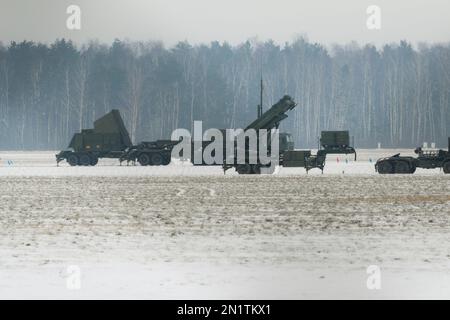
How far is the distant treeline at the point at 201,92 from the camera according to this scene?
282ft

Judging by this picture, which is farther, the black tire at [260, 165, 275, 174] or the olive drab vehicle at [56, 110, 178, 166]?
the olive drab vehicle at [56, 110, 178, 166]

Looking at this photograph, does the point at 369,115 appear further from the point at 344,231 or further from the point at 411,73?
the point at 344,231

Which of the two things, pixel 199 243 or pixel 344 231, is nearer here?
pixel 199 243

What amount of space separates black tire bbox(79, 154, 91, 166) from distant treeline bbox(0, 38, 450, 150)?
33989 mm

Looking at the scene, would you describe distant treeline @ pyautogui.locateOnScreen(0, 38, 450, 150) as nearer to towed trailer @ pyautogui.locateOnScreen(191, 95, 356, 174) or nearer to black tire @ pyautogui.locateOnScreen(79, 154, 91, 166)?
black tire @ pyautogui.locateOnScreen(79, 154, 91, 166)

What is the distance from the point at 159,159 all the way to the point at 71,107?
4385 centimetres

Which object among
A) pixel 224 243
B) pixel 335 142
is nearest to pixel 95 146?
pixel 335 142

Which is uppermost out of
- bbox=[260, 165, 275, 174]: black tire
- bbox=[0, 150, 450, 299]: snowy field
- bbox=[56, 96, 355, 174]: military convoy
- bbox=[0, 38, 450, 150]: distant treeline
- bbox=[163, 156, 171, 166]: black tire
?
A: bbox=[0, 38, 450, 150]: distant treeline

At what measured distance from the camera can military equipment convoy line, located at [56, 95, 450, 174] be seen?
115ft

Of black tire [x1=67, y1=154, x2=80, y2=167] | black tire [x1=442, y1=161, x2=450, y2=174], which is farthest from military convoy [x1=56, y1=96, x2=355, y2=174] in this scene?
black tire [x1=442, y1=161, x2=450, y2=174]

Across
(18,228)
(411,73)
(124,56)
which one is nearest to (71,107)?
(124,56)

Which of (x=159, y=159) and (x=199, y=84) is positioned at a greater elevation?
(x=199, y=84)

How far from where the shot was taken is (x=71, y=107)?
3376 inches

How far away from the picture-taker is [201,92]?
88.5m
